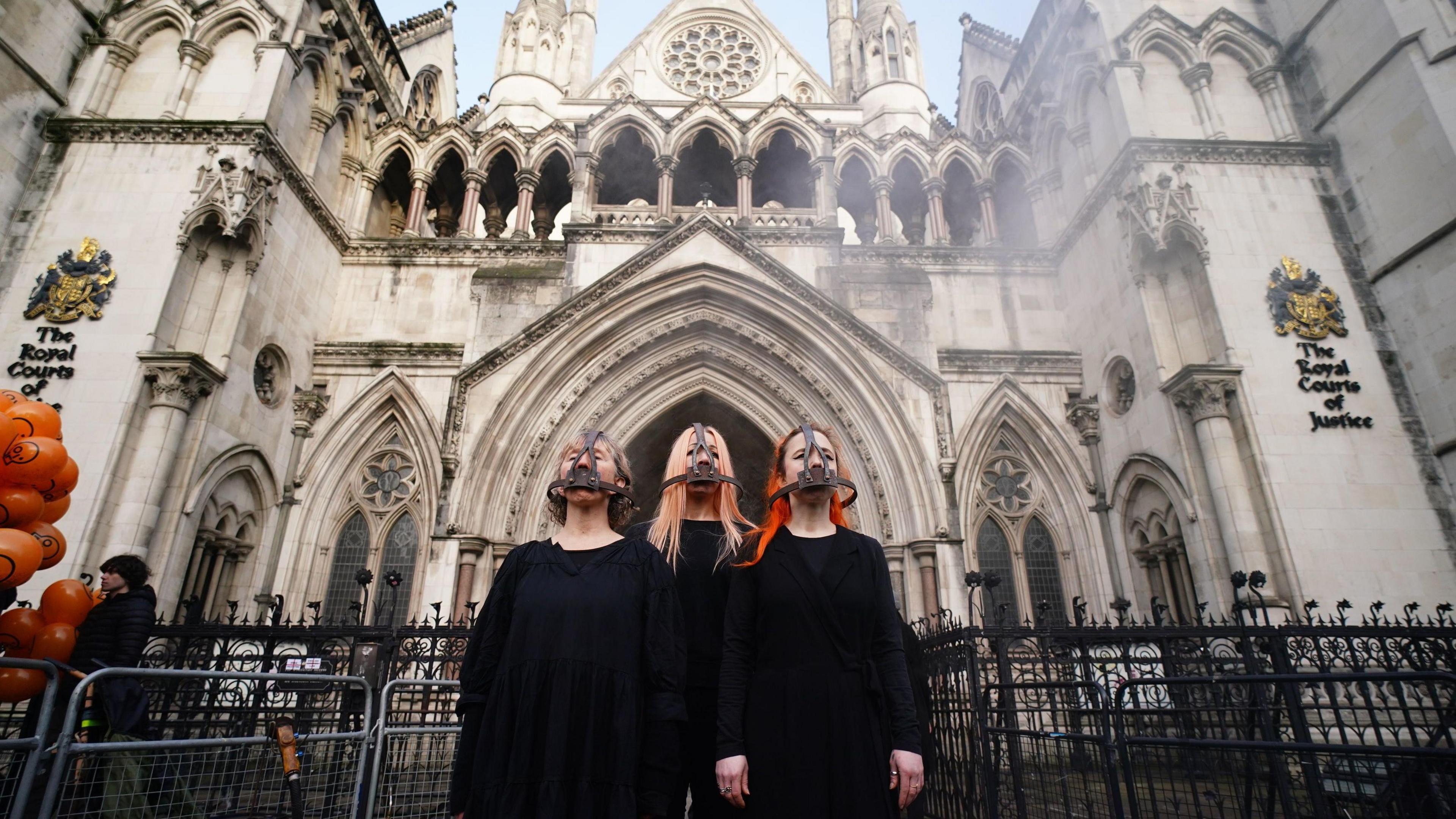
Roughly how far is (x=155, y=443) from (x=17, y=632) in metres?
4.94

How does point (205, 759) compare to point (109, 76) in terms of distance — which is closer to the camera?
point (205, 759)

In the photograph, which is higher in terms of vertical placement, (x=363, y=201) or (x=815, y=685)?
(x=363, y=201)

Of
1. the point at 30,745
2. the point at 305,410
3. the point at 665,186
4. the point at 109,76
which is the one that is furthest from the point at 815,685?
the point at 109,76

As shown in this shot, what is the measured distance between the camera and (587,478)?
3209 millimetres

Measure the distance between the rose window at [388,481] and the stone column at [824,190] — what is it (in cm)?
1025

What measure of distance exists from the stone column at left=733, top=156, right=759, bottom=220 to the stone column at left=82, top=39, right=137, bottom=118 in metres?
12.2

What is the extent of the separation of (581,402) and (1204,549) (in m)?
10.9

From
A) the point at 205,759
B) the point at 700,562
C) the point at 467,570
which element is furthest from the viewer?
the point at 467,570

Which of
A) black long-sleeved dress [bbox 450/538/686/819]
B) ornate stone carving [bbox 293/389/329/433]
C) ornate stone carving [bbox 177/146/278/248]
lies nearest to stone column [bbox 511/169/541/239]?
ornate stone carving [bbox 177/146/278/248]

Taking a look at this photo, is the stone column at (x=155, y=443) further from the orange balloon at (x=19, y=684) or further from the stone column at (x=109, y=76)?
the stone column at (x=109, y=76)

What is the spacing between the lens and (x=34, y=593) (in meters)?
9.55

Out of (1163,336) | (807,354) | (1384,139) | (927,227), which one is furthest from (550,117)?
(1384,139)

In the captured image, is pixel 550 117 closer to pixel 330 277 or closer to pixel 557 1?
pixel 557 1

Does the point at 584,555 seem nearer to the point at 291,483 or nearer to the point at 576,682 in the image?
the point at 576,682
